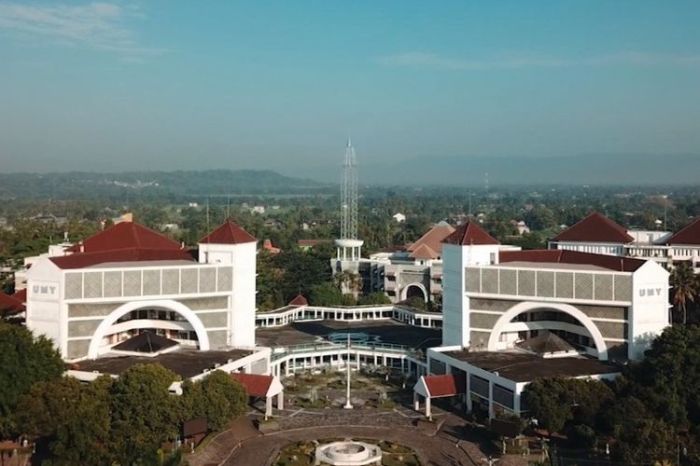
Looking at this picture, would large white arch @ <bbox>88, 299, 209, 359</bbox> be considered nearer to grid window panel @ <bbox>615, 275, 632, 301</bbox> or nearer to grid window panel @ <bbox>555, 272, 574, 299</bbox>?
grid window panel @ <bbox>555, 272, 574, 299</bbox>

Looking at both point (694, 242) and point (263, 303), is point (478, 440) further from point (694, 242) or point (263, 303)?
point (694, 242)

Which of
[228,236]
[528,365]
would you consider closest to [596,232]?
[528,365]

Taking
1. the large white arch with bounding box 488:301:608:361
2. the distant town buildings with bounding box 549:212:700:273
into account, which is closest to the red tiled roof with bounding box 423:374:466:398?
the large white arch with bounding box 488:301:608:361

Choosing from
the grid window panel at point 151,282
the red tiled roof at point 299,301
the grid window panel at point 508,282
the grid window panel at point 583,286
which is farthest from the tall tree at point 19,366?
the red tiled roof at point 299,301

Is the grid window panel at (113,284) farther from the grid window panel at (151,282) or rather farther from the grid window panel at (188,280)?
the grid window panel at (188,280)

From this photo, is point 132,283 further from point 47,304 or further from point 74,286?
point 47,304

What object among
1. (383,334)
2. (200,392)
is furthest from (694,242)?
(200,392)
